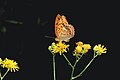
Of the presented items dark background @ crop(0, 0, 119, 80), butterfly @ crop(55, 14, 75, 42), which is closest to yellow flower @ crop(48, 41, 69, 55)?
butterfly @ crop(55, 14, 75, 42)

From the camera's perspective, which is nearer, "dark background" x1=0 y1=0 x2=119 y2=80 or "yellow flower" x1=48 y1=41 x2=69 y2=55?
"yellow flower" x1=48 y1=41 x2=69 y2=55

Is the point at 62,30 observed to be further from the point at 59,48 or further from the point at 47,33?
the point at 47,33

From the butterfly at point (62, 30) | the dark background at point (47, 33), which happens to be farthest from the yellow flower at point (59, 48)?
the dark background at point (47, 33)

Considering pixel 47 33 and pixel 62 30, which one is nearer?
pixel 62 30

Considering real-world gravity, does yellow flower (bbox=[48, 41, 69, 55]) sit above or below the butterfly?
below

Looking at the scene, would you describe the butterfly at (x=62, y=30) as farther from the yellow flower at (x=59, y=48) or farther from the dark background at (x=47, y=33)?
the dark background at (x=47, y=33)

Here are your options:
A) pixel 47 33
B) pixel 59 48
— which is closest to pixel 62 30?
pixel 59 48

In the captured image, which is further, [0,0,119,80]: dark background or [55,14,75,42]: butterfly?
[0,0,119,80]: dark background

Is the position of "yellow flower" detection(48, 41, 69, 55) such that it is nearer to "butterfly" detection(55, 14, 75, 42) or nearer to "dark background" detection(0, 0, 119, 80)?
"butterfly" detection(55, 14, 75, 42)

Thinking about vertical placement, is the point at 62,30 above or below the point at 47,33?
above

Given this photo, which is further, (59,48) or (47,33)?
(47,33)
